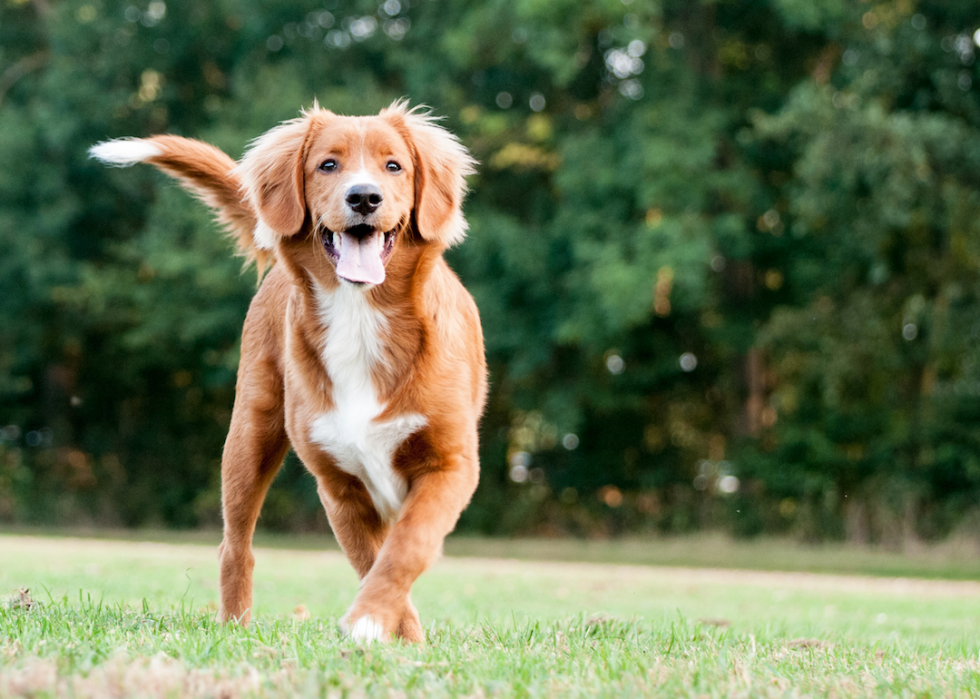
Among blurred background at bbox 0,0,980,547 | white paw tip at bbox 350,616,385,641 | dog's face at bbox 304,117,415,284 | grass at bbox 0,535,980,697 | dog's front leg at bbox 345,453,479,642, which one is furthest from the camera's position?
blurred background at bbox 0,0,980,547

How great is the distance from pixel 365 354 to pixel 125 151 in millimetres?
1838

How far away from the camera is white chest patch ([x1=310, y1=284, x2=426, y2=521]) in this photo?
4.45 metres

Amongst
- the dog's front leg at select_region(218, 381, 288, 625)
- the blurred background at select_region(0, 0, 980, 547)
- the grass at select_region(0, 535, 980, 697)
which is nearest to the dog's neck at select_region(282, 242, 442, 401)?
the dog's front leg at select_region(218, 381, 288, 625)

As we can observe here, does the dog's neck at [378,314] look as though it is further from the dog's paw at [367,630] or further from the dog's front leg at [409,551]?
the dog's paw at [367,630]

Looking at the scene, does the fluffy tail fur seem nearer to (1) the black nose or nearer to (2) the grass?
(1) the black nose

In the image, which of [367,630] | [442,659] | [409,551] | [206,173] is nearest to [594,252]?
[206,173]

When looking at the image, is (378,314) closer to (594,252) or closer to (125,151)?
(125,151)

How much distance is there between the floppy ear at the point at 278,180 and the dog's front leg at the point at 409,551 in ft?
4.11

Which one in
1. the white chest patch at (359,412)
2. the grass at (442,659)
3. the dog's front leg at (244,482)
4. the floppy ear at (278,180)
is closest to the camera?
the grass at (442,659)

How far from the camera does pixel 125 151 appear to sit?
5508 mm

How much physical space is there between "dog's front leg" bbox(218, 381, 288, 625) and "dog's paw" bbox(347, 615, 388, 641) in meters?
1.41

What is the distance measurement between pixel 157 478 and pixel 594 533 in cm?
1152

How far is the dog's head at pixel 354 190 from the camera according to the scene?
4.61m

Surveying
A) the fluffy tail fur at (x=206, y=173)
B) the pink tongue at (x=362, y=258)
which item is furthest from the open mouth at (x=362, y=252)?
the fluffy tail fur at (x=206, y=173)
